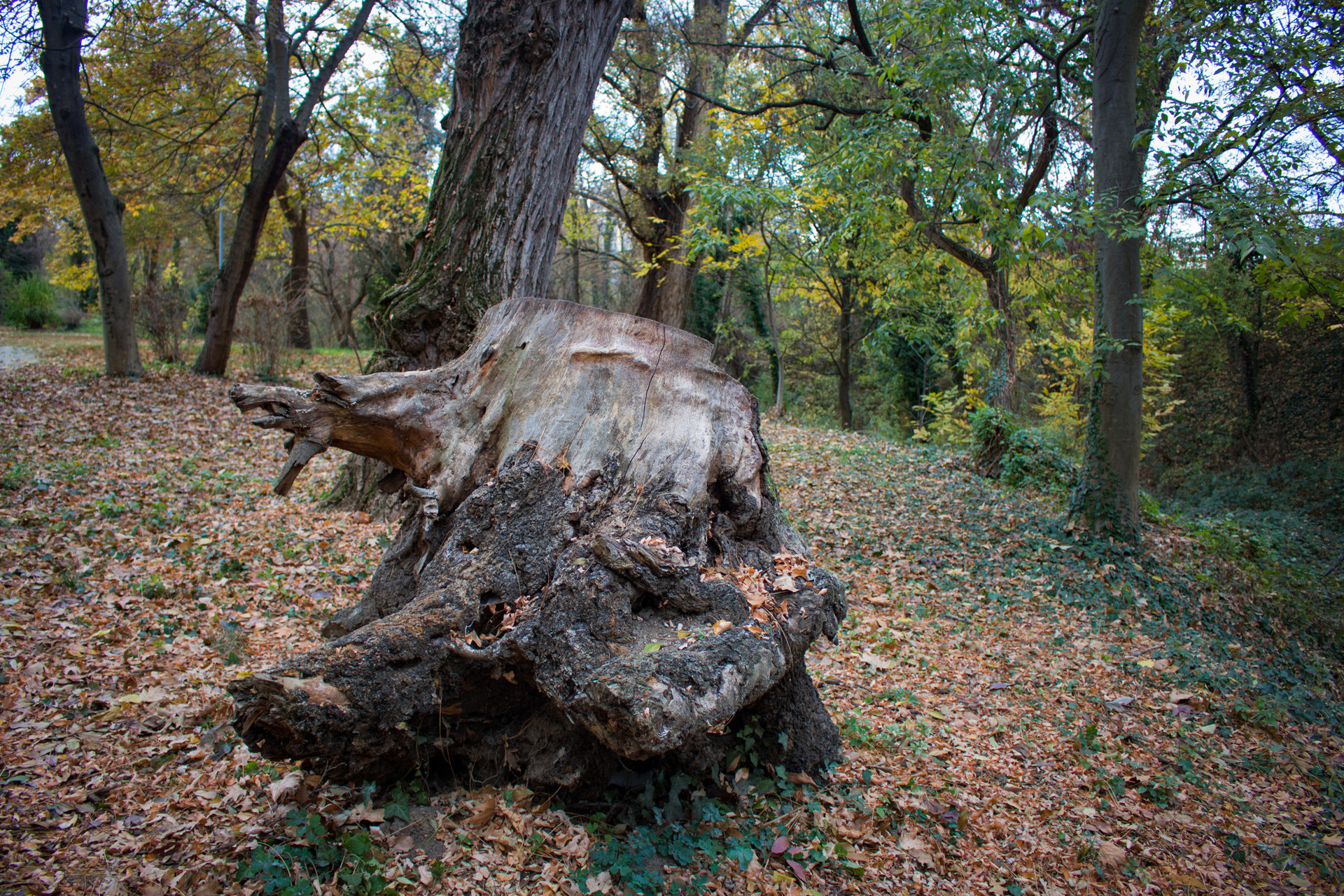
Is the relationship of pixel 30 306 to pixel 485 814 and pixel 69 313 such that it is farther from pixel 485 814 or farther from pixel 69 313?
pixel 485 814

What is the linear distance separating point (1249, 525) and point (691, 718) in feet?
41.4

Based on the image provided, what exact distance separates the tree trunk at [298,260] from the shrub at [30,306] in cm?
857

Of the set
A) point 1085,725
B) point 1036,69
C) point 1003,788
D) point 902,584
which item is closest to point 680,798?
point 1003,788

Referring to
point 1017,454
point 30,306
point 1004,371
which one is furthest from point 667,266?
point 30,306

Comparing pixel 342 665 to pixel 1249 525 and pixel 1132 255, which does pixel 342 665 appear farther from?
pixel 1249 525

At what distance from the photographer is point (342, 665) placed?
231 centimetres

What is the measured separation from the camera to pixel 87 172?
992 cm

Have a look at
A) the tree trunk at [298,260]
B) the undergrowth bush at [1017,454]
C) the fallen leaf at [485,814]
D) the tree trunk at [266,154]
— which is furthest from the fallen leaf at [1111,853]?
the tree trunk at [298,260]

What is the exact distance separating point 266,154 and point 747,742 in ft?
43.2

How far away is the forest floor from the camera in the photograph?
234cm

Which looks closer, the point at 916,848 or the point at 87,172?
the point at 916,848

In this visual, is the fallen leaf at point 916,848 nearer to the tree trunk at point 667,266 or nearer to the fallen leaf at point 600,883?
the fallen leaf at point 600,883

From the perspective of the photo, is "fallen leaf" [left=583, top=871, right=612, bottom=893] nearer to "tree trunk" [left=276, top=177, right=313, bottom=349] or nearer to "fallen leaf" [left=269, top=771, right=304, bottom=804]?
"fallen leaf" [left=269, top=771, right=304, bottom=804]

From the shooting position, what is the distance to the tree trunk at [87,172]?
928cm
